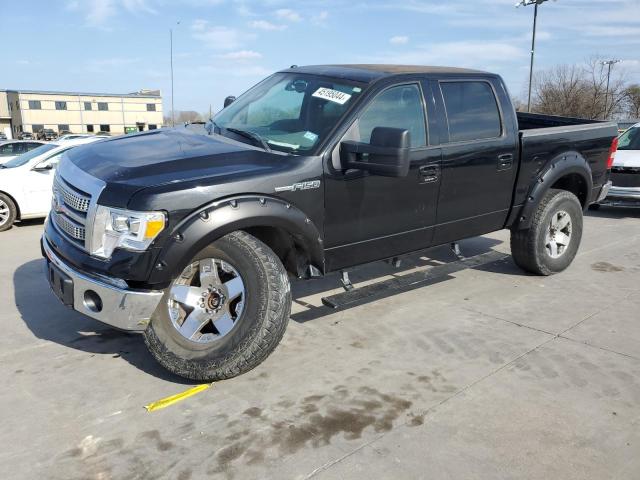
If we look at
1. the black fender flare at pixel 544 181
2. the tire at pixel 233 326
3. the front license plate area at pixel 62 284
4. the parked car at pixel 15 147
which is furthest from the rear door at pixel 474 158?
the parked car at pixel 15 147

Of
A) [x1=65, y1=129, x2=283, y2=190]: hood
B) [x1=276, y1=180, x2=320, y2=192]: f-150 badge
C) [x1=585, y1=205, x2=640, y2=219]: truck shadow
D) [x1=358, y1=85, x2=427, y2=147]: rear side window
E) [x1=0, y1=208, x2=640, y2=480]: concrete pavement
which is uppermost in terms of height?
[x1=358, y1=85, x2=427, y2=147]: rear side window

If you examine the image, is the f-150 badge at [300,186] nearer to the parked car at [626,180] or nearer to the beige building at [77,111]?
the parked car at [626,180]

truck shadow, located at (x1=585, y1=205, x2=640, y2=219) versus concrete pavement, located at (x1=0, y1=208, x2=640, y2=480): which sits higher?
truck shadow, located at (x1=585, y1=205, x2=640, y2=219)

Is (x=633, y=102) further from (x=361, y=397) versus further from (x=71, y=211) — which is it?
(x=71, y=211)

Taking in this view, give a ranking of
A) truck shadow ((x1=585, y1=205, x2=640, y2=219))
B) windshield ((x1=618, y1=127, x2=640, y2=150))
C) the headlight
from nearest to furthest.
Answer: the headlight, truck shadow ((x1=585, y1=205, x2=640, y2=219)), windshield ((x1=618, y1=127, x2=640, y2=150))

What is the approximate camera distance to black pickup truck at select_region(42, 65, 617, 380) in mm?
3123

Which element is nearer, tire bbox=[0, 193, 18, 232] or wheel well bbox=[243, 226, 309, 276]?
wheel well bbox=[243, 226, 309, 276]

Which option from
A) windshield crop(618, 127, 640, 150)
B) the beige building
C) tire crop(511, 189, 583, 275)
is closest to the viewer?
tire crop(511, 189, 583, 275)

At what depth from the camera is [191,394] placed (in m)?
3.34

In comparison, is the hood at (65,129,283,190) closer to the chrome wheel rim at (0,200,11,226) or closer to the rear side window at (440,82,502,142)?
the rear side window at (440,82,502,142)

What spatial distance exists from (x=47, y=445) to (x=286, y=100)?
9.72 ft

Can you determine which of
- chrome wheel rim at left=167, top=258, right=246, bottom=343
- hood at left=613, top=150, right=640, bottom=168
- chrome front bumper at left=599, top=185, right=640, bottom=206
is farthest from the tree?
chrome wheel rim at left=167, top=258, right=246, bottom=343

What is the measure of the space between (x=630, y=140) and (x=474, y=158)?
729 cm

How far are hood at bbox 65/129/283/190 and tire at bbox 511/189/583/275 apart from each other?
3044 millimetres
